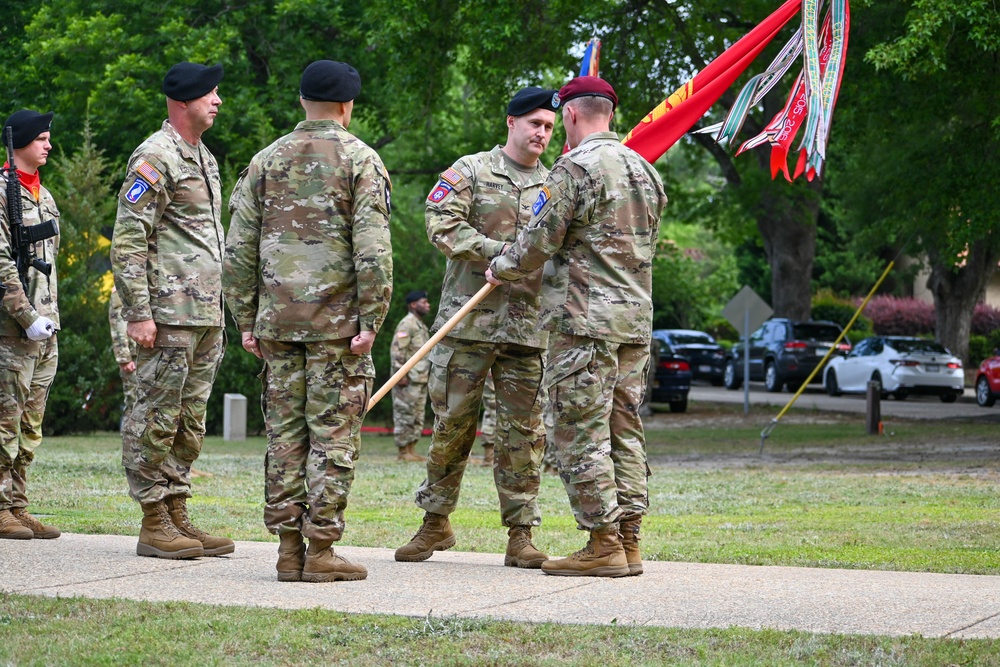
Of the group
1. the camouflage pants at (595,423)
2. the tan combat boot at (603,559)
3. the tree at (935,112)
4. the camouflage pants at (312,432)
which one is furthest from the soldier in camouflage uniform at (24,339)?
the tree at (935,112)

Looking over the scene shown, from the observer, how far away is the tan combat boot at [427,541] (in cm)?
733

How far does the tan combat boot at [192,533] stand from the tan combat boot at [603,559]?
2032mm

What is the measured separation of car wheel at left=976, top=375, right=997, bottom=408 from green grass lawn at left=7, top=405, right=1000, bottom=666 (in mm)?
9798

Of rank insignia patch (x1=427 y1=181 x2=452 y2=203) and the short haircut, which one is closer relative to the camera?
the short haircut

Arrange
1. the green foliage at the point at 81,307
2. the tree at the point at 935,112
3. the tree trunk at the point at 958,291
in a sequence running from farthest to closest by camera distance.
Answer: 1. the tree trunk at the point at 958,291
2. the green foliage at the point at 81,307
3. the tree at the point at 935,112

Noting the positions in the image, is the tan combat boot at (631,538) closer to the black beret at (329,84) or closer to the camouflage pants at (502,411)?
the camouflage pants at (502,411)

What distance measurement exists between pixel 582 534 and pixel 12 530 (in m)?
3.62

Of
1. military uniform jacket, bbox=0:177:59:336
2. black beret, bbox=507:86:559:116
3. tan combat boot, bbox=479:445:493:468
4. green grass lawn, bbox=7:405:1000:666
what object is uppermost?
black beret, bbox=507:86:559:116

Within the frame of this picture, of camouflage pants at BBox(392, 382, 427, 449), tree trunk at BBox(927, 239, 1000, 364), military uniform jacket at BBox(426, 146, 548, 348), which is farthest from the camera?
tree trunk at BBox(927, 239, 1000, 364)

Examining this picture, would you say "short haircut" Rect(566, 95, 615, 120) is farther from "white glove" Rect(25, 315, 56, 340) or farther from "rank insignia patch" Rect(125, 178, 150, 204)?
"white glove" Rect(25, 315, 56, 340)

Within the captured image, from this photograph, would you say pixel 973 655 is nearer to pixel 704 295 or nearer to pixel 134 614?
pixel 134 614

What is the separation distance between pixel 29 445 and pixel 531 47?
14.8 m

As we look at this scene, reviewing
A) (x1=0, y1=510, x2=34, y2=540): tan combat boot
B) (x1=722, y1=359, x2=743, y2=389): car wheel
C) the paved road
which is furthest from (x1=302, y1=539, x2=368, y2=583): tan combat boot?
(x1=722, y1=359, x2=743, y2=389): car wheel

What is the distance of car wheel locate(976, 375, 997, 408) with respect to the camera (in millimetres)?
32000
